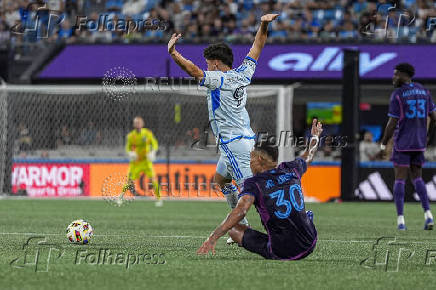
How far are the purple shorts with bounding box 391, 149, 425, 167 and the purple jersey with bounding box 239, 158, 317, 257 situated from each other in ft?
18.6

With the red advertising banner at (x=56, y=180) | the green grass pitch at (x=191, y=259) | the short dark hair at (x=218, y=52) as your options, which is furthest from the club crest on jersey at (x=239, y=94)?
the red advertising banner at (x=56, y=180)

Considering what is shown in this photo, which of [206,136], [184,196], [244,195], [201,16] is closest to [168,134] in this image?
[184,196]

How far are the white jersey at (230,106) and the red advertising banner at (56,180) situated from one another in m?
12.8

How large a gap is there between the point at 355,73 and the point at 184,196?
478 cm

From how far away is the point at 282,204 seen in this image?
7578mm

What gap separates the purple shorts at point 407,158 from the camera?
13117mm

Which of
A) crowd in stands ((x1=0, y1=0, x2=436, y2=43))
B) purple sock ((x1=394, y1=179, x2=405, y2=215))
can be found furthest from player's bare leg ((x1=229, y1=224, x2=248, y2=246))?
crowd in stands ((x1=0, y1=0, x2=436, y2=43))

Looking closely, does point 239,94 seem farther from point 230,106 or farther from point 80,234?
point 80,234

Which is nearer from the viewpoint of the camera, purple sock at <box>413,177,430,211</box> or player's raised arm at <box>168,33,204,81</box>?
player's raised arm at <box>168,33,204,81</box>

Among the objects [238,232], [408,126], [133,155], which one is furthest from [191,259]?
[133,155]

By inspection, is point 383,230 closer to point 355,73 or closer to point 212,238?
point 212,238

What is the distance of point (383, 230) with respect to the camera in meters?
13.0

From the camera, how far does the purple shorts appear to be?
13.1 metres

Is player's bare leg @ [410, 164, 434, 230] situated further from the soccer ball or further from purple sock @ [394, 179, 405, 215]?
the soccer ball
